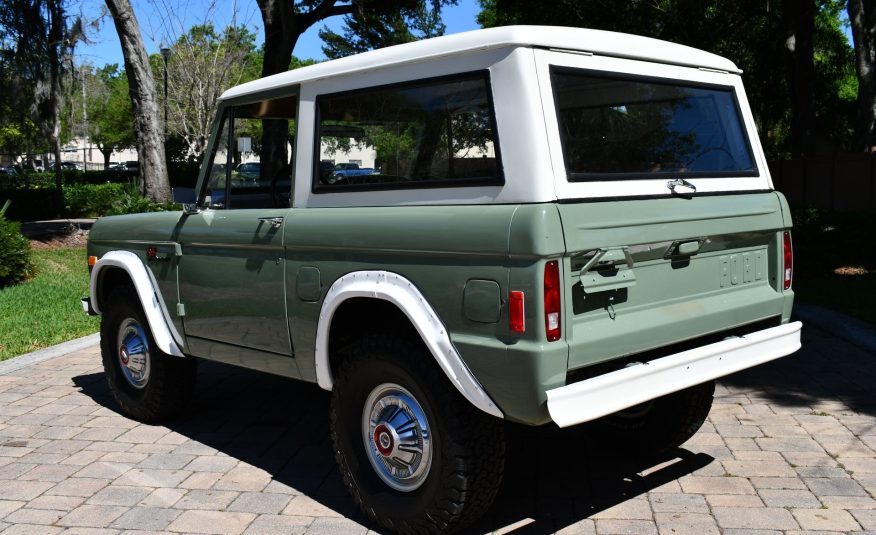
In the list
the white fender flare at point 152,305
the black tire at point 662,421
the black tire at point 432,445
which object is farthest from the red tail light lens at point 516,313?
the white fender flare at point 152,305

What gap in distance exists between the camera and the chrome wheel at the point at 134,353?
5699mm

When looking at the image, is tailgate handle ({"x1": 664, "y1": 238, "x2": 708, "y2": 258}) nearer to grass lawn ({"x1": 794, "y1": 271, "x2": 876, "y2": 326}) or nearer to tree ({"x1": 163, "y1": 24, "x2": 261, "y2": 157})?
grass lawn ({"x1": 794, "y1": 271, "x2": 876, "y2": 326})

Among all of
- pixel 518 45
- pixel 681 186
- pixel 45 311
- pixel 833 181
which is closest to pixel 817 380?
pixel 681 186

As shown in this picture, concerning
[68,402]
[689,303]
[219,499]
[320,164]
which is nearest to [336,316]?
[320,164]

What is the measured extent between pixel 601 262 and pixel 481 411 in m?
0.79

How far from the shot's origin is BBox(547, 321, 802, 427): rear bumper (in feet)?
10.9

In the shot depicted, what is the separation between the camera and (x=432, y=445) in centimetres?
370

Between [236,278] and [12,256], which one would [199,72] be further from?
[236,278]

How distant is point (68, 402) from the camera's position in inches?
257

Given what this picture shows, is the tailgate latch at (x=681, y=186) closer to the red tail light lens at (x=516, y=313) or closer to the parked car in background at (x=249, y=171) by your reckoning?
the red tail light lens at (x=516, y=313)

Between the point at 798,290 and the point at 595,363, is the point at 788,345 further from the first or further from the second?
the point at 798,290

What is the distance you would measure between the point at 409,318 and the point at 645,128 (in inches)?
57.3

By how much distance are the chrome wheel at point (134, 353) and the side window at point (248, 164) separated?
115 centimetres

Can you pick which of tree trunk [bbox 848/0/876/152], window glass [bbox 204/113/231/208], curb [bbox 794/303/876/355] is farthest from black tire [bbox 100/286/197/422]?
tree trunk [bbox 848/0/876/152]
